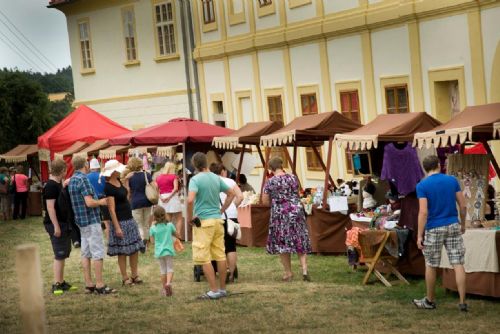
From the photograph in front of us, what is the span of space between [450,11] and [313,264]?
6.96 meters

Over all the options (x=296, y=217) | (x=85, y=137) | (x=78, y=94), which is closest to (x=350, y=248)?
(x=296, y=217)

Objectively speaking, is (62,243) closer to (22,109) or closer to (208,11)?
(208,11)

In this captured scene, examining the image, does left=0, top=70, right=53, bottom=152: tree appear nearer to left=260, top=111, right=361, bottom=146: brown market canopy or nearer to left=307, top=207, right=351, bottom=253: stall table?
left=260, top=111, right=361, bottom=146: brown market canopy

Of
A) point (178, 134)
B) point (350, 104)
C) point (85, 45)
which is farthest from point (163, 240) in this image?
point (85, 45)

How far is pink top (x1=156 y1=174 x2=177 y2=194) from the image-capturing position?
20672 mm

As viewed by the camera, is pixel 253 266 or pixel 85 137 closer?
pixel 253 266

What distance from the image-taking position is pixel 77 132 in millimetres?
32719

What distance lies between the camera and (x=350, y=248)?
15.1 m

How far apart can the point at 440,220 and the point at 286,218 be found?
341cm

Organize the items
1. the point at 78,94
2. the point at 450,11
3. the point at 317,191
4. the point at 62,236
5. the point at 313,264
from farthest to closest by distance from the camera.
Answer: the point at 78,94, the point at 450,11, the point at 317,191, the point at 313,264, the point at 62,236

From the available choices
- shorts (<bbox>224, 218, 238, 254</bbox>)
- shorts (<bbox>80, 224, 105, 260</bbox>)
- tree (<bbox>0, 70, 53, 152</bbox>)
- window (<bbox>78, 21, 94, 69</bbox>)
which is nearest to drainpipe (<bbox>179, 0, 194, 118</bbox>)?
window (<bbox>78, 21, 94, 69</bbox>)

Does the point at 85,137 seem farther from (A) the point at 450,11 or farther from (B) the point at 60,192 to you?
(B) the point at 60,192

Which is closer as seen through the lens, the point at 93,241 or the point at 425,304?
the point at 425,304

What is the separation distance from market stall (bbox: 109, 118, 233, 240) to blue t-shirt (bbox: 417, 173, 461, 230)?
10581mm
